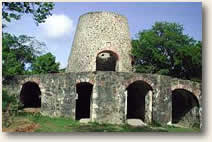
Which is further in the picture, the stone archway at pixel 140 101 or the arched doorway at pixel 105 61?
the arched doorway at pixel 105 61

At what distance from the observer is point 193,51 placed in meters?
9.91

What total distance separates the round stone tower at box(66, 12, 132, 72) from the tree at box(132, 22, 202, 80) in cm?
64

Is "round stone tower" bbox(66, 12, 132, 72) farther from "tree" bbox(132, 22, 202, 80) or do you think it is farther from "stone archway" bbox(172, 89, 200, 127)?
"stone archway" bbox(172, 89, 200, 127)

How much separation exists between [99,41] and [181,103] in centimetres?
330

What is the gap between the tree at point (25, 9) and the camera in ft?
24.2

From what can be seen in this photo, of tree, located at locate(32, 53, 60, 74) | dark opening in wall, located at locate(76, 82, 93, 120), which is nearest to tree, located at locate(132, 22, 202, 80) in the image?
dark opening in wall, located at locate(76, 82, 93, 120)

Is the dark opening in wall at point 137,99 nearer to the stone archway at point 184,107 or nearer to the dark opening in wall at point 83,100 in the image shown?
the stone archway at point 184,107

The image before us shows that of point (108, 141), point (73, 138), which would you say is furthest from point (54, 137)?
point (108, 141)

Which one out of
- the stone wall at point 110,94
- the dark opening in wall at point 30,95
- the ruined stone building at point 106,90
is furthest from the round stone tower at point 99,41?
the stone wall at point 110,94

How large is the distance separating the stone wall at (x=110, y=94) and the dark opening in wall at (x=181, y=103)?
167 mm

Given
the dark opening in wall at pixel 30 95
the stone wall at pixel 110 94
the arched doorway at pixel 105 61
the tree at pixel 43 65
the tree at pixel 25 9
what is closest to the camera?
the tree at pixel 25 9

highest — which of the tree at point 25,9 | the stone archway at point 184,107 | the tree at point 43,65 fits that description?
the tree at point 25,9

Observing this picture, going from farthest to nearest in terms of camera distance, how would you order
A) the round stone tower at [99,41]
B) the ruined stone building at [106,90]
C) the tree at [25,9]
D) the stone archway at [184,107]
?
the round stone tower at [99,41]
the stone archway at [184,107]
the ruined stone building at [106,90]
the tree at [25,9]

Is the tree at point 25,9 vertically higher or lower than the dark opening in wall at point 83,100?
higher
